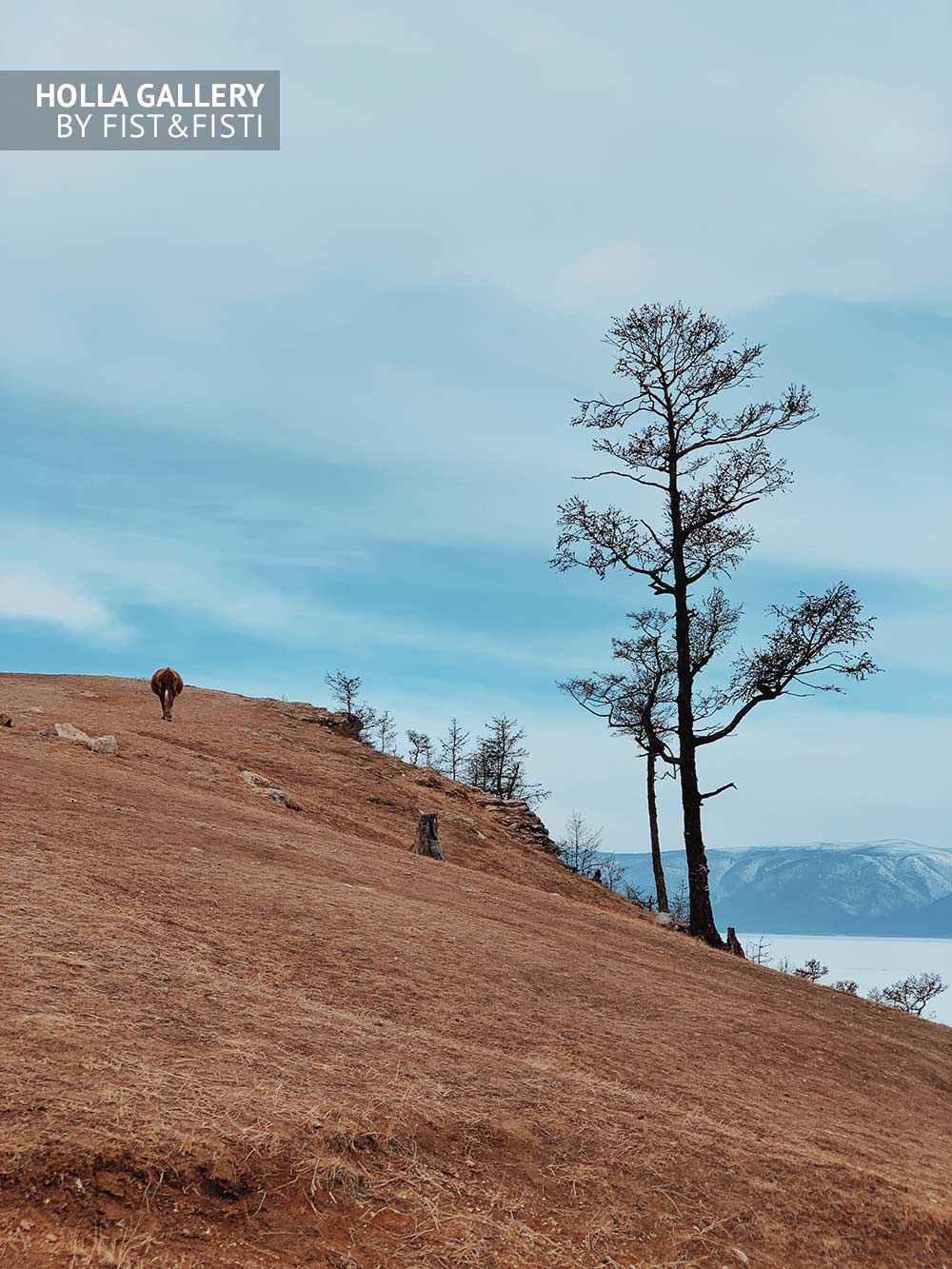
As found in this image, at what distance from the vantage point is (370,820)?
20.8 meters

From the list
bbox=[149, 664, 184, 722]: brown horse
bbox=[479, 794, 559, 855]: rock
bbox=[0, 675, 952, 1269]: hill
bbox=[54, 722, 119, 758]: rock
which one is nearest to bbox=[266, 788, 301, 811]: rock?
bbox=[54, 722, 119, 758]: rock

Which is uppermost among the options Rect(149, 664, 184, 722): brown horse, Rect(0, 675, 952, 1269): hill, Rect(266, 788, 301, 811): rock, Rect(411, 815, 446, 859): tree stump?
Rect(149, 664, 184, 722): brown horse

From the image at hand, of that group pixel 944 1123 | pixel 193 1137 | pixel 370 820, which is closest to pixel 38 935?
pixel 193 1137

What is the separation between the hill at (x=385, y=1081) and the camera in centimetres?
448

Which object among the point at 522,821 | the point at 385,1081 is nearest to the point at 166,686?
the point at 522,821

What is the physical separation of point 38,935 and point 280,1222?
3674mm

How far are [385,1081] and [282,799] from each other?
12.6 meters

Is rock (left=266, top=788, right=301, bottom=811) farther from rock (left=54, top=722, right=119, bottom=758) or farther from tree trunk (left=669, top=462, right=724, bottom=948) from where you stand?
tree trunk (left=669, top=462, right=724, bottom=948)

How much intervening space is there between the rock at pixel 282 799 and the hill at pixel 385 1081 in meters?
4.22

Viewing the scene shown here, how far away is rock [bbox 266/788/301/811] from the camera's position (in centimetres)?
1796

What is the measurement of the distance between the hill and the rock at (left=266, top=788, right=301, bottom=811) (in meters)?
4.22

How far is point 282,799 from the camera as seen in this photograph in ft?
59.6

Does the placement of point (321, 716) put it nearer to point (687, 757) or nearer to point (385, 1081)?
point (687, 757)

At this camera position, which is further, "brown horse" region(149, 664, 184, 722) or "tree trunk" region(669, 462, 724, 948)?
"brown horse" region(149, 664, 184, 722)
